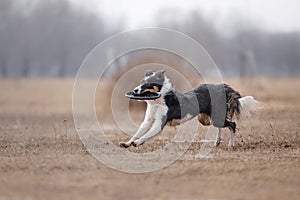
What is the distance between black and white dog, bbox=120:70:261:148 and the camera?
1325 cm

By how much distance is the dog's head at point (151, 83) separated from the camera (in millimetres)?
13155

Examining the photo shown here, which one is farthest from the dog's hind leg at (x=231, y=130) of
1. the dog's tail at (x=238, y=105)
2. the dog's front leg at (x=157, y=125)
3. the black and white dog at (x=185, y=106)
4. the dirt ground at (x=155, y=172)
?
the dog's front leg at (x=157, y=125)

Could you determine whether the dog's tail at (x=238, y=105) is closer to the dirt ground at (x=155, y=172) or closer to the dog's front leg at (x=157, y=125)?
the dirt ground at (x=155, y=172)

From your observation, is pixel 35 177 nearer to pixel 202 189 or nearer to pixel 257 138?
pixel 202 189

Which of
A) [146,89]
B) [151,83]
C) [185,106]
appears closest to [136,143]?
[146,89]

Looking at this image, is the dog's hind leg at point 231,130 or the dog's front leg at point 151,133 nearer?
the dog's front leg at point 151,133

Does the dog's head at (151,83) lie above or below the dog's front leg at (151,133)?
above

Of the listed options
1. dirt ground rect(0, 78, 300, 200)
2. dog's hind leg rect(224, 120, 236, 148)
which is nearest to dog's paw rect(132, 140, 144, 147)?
dirt ground rect(0, 78, 300, 200)

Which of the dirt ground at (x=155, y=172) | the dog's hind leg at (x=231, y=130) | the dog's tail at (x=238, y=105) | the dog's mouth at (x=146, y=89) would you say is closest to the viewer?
the dirt ground at (x=155, y=172)

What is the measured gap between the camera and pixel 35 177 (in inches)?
398

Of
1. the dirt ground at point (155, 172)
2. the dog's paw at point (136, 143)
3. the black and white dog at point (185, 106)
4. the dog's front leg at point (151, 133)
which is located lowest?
the dirt ground at point (155, 172)

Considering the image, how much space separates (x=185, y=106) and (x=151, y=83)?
2.99 feet

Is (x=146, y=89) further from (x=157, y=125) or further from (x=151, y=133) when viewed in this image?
(x=151, y=133)

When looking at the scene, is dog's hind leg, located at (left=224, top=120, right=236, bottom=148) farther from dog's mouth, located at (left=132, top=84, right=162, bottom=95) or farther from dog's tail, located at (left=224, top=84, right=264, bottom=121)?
dog's mouth, located at (left=132, top=84, right=162, bottom=95)
